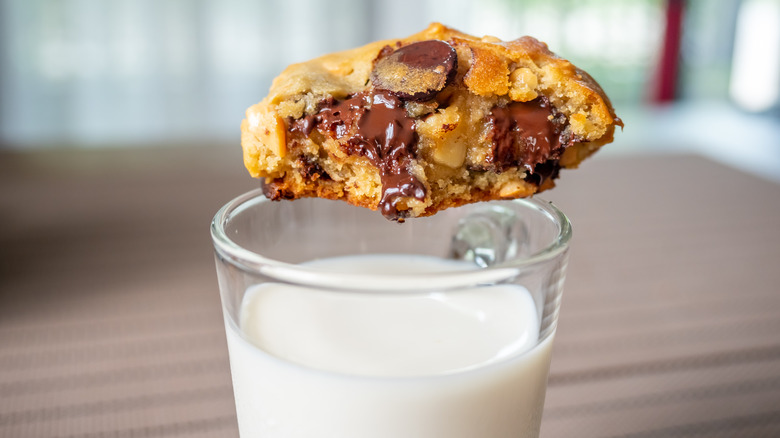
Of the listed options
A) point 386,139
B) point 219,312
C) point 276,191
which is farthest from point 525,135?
point 219,312

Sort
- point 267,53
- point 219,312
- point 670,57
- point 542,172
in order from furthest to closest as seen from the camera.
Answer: point 670,57 < point 267,53 < point 219,312 < point 542,172

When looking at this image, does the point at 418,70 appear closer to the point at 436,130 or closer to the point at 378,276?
the point at 436,130

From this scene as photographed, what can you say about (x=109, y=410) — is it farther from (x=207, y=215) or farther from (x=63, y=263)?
(x=207, y=215)

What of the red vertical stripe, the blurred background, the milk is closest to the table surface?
the milk

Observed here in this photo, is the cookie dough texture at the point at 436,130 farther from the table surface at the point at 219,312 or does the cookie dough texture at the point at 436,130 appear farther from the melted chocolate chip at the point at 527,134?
the table surface at the point at 219,312

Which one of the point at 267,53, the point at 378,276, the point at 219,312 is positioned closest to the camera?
the point at 378,276

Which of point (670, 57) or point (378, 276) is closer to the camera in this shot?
point (378, 276)

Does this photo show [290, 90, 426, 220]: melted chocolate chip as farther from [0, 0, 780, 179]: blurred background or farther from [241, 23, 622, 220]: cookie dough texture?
[0, 0, 780, 179]: blurred background
